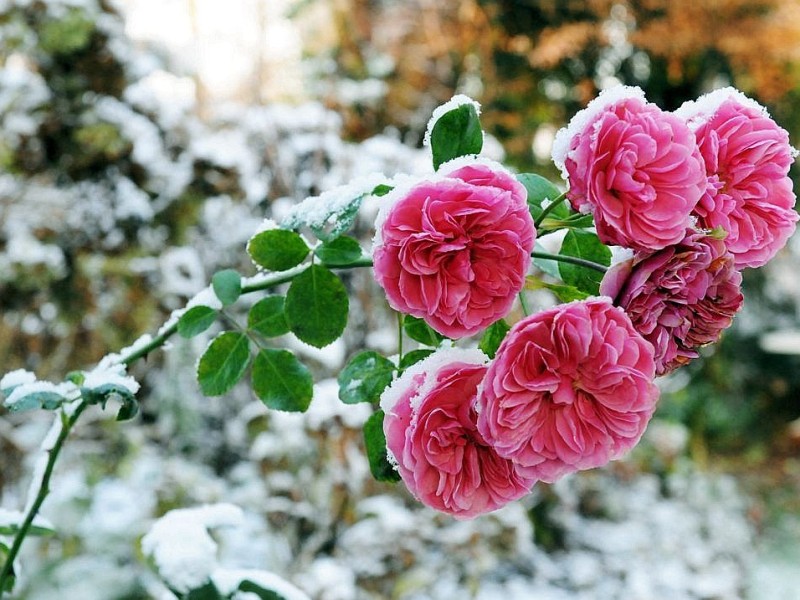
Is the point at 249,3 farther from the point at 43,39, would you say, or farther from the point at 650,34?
the point at 650,34

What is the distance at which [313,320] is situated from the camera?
0.50m

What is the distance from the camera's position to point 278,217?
205 centimetres

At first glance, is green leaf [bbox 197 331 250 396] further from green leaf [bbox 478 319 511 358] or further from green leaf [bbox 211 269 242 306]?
green leaf [bbox 478 319 511 358]

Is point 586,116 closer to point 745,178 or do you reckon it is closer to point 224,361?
point 745,178

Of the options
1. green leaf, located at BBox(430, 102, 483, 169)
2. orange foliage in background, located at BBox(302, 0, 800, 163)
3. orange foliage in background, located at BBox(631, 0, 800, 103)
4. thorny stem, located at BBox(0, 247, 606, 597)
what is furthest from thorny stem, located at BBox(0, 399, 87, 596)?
orange foliage in background, located at BBox(631, 0, 800, 103)

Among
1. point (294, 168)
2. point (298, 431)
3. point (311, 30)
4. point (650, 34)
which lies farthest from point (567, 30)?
point (298, 431)

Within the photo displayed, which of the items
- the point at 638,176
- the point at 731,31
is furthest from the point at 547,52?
the point at 638,176

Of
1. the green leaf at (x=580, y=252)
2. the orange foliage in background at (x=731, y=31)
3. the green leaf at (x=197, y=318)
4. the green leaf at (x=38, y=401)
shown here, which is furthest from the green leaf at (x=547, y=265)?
the orange foliage in background at (x=731, y=31)

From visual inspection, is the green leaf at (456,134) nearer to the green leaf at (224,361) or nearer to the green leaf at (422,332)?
the green leaf at (422,332)

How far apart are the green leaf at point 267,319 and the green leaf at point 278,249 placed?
0.05 m

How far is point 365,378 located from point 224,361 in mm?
116

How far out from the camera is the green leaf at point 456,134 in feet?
1.45

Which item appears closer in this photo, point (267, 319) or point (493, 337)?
point (493, 337)

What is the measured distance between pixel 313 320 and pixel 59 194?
1659mm
